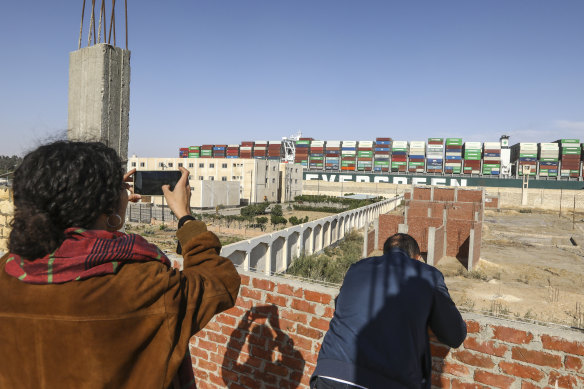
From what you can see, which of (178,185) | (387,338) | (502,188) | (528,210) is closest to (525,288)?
(387,338)

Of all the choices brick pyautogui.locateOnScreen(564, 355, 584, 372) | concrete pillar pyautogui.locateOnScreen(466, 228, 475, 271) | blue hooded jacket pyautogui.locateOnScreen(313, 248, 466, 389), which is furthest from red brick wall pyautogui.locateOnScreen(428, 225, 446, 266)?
blue hooded jacket pyautogui.locateOnScreen(313, 248, 466, 389)

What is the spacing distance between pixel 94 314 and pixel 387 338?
1.21 m

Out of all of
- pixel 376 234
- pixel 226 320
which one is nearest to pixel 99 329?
pixel 226 320

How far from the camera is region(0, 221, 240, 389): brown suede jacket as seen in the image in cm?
96

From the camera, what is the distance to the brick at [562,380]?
2090 mm

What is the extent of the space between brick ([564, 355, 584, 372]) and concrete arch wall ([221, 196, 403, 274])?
15.2 ft

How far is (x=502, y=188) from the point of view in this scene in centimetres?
4738

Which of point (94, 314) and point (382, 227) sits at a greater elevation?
point (94, 314)

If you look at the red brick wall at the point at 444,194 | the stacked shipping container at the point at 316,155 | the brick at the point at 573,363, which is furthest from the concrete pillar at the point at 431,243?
the stacked shipping container at the point at 316,155

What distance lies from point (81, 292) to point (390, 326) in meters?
1.26

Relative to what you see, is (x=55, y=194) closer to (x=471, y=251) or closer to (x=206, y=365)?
(x=206, y=365)

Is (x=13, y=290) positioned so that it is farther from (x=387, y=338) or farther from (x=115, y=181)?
(x=387, y=338)

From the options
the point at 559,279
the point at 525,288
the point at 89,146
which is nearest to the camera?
the point at 89,146

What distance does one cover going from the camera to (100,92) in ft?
10.1
